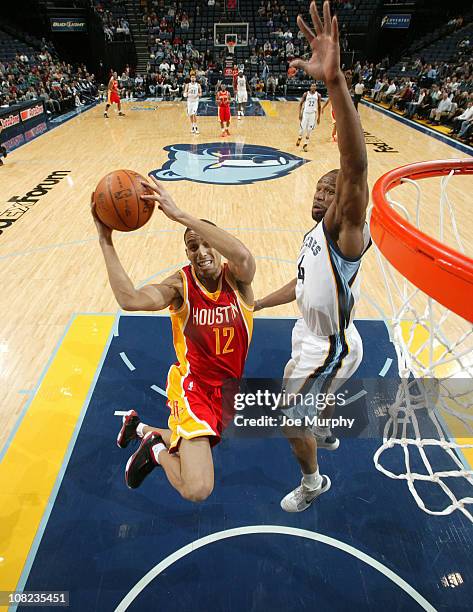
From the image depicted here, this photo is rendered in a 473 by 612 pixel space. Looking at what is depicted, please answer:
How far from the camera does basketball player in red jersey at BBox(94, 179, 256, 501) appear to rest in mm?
2455

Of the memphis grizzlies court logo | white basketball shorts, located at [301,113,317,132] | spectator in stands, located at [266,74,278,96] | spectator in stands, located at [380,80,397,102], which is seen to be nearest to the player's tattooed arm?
the memphis grizzlies court logo

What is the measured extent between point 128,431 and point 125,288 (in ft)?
4.22

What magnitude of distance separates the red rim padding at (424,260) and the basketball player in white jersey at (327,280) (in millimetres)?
120

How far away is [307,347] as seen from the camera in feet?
8.57

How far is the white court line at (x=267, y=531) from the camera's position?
2.23 m

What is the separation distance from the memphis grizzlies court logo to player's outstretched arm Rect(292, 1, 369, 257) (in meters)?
6.90

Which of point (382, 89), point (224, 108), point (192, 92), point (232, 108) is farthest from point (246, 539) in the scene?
point (382, 89)

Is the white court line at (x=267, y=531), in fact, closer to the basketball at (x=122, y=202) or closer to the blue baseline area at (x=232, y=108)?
the basketball at (x=122, y=202)

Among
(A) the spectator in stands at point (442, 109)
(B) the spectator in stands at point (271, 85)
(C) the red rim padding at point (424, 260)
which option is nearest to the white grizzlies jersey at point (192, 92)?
(A) the spectator in stands at point (442, 109)

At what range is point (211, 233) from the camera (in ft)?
7.09

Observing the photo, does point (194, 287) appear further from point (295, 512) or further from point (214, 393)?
point (295, 512)

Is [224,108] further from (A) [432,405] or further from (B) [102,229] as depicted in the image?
(A) [432,405]

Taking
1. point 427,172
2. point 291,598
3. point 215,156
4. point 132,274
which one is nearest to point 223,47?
point 215,156

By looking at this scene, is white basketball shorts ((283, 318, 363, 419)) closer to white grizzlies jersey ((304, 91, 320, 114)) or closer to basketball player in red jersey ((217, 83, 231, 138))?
white grizzlies jersey ((304, 91, 320, 114))
